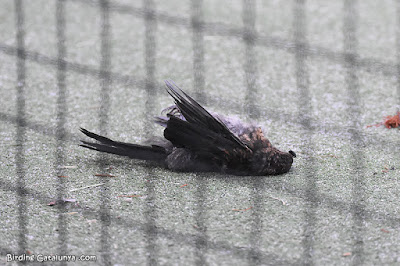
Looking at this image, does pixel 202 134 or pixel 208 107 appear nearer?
pixel 202 134

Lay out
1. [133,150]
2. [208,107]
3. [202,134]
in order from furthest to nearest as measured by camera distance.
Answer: [208,107] < [133,150] < [202,134]

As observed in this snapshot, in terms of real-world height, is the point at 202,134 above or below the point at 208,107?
below

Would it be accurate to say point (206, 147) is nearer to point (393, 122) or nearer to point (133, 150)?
point (133, 150)

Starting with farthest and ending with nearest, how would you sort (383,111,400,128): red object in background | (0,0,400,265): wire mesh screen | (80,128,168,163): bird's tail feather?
(383,111,400,128): red object in background, (80,128,168,163): bird's tail feather, (0,0,400,265): wire mesh screen

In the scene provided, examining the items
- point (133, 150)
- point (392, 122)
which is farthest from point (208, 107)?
point (392, 122)

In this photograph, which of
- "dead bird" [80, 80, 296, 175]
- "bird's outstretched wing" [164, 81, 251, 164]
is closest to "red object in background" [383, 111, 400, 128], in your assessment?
"dead bird" [80, 80, 296, 175]

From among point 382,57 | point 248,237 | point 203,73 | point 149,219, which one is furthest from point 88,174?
point 382,57

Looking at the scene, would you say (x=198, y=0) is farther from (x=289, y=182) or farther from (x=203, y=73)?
(x=289, y=182)

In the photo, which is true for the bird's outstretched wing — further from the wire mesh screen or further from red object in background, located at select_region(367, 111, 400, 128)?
red object in background, located at select_region(367, 111, 400, 128)

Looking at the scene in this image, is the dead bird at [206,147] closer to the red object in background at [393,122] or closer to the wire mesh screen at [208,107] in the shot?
the wire mesh screen at [208,107]
